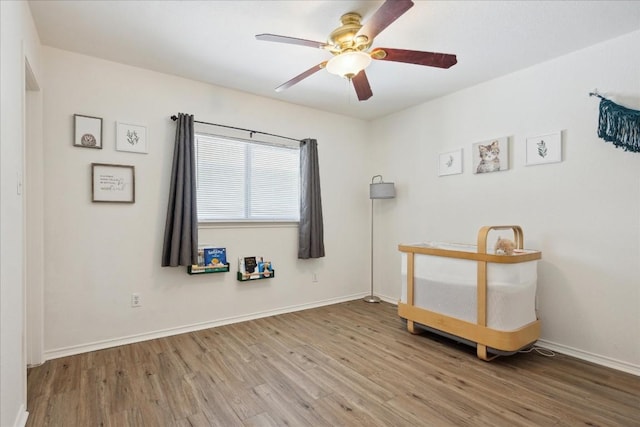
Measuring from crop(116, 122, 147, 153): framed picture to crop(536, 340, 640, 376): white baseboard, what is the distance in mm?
4119

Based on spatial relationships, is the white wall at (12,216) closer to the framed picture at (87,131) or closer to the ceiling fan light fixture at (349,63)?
the framed picture at (87,131)

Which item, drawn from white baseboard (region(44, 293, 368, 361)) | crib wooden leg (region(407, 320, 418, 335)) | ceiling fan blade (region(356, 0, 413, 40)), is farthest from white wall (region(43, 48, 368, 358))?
ceiling fan blade (region(356, 0, 413, 40))

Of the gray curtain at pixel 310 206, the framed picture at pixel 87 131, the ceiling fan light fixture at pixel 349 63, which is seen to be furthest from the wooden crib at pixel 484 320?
the framed picture at pixel 87 131

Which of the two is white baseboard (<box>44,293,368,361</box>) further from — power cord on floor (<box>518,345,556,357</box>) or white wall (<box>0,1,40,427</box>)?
power cord on floor (<box>518,345,556,357</box>)

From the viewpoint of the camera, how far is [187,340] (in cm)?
300

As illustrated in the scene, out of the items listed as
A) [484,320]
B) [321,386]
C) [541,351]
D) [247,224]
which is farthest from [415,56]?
[541,351]

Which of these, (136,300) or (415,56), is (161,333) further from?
(415,56)

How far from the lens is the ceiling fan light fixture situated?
2.09 metres

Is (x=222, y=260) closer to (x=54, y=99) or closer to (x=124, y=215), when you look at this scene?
(x=124, y=215)

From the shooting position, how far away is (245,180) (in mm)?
3676

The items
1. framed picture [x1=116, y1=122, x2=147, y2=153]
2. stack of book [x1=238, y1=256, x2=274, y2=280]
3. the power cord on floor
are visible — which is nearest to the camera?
the power cord on floor

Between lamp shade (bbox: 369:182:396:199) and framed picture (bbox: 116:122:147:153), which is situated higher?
framed picture (bbox: 116:122:147:153)

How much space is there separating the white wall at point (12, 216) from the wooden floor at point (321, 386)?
1.10 ft

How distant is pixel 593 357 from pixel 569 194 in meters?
1.34
